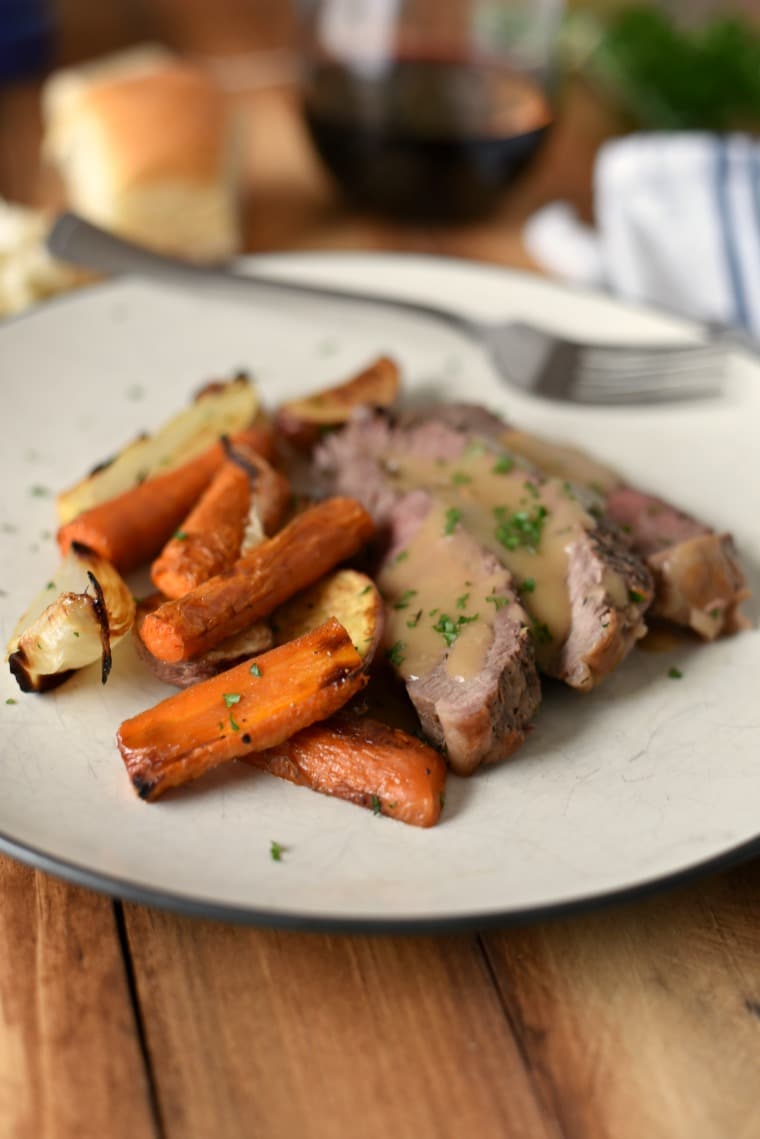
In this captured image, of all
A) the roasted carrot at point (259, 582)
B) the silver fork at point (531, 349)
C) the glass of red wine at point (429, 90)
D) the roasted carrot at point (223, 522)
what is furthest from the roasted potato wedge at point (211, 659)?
the glass of red wine at point (429, 90)

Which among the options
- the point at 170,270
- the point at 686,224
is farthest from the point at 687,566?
the point at 686,224

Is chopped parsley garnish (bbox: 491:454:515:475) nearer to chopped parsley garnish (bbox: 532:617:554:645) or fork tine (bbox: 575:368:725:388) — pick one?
chopped parsley garnish (bbox: 532:617:554:645)

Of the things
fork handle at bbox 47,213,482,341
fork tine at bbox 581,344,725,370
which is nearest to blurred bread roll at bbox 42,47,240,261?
fork handle at bbox 47,213,482,341

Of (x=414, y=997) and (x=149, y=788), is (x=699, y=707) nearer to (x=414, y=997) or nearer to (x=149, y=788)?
(x=414, y=997)

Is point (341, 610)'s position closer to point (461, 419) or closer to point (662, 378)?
point (461, 419)

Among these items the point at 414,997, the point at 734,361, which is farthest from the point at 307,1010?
the point at 734,361

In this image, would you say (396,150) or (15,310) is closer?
(15,310)
